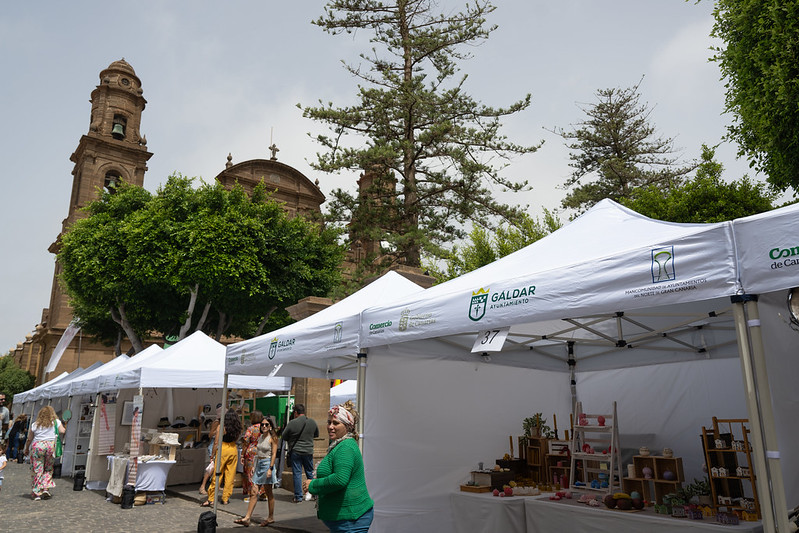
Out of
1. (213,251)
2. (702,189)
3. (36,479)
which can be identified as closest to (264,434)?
(36,479)

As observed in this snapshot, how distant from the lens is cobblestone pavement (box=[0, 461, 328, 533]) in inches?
351

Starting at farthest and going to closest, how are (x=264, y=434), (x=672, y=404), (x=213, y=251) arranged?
(x=213, y=251), (x=264, y=434), (x=672, y=404)

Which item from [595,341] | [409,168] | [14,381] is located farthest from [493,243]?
[14,381]

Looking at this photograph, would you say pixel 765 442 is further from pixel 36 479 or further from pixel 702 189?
pixel 702 189

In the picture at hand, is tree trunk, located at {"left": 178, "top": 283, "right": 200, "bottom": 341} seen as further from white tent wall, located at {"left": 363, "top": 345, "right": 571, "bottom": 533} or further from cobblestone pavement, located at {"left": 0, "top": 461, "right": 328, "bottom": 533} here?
white tent wall, located at {"left": 363, "top": 345, "right": 571, "bottom": 533}

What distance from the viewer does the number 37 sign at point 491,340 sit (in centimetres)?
504

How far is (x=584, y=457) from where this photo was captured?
7.07m

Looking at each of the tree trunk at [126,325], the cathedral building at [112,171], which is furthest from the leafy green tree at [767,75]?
the cathedral building at [112,171]

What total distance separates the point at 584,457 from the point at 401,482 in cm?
228

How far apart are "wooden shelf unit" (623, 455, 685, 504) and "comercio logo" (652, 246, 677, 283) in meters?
3.03

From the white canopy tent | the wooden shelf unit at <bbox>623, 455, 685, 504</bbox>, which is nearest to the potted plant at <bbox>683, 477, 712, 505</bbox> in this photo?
the wooden shelf unit at <bbox>623, 455, 685, 504</bbox>

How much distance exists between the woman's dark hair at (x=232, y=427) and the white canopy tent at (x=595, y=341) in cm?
486

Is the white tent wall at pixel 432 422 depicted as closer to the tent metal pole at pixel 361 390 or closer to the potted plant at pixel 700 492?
the tent metal pole at pixel 361 390

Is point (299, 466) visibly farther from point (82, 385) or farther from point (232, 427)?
point (82, 385)
